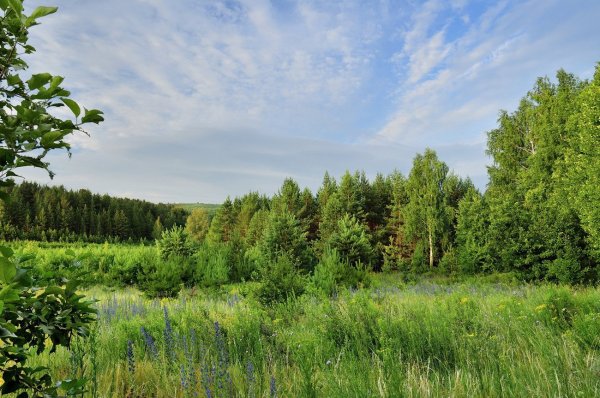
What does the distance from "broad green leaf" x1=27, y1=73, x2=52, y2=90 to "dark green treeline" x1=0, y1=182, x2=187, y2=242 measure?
42.3m

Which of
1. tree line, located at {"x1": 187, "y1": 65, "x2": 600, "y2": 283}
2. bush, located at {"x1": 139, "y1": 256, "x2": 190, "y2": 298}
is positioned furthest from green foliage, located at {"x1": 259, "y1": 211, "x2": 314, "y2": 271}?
bush, located at {"x1": 139, "y1": 256, "x2": 190, "y2": 298}

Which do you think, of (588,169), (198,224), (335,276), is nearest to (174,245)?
(335,276)

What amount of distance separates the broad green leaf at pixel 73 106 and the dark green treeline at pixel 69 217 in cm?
4240

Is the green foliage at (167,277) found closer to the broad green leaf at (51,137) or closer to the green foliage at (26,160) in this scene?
the green foliage at (26,160)

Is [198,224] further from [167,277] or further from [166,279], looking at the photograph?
[167,277]

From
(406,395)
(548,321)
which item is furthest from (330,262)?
(406,395)

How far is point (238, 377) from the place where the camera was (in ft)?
11.5

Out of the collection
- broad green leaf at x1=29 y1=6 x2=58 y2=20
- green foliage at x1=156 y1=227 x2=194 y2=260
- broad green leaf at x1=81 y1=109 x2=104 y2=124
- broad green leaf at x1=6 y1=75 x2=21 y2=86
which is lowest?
green foliage at x1=156 y1=227 x2=194 y2=260

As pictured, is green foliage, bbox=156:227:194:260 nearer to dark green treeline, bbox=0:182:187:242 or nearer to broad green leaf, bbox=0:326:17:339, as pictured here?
broad green leaf, bbox=0:326:17:339

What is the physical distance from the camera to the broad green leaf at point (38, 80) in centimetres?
156

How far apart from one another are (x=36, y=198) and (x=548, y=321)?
55545 millimetres

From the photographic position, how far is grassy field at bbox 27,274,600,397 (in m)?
2.78

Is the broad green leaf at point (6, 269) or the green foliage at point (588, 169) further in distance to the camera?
the green foliage at point (588, 169)

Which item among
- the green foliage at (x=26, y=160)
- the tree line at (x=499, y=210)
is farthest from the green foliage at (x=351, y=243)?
the green foliage at (x=26, y=160)
